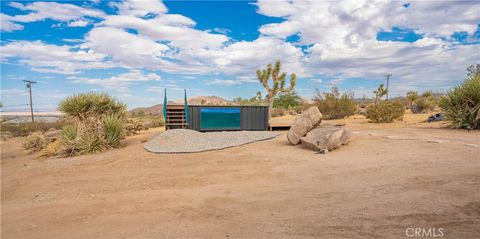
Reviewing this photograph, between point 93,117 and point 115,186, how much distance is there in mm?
5700

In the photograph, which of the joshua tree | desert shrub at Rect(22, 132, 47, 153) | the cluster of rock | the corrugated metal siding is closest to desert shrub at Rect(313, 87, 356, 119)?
the joshua tree

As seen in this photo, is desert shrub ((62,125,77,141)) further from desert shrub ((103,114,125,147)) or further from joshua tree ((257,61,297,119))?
joshua tree ((257,61,297,119))

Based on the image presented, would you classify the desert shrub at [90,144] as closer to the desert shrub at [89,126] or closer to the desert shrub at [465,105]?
the desert shrub at [89,126]

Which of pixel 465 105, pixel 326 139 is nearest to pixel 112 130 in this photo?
pixel 326 139

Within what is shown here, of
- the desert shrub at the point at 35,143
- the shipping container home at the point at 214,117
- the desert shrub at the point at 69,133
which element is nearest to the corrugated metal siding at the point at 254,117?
the shipping container home at the point at 214,117

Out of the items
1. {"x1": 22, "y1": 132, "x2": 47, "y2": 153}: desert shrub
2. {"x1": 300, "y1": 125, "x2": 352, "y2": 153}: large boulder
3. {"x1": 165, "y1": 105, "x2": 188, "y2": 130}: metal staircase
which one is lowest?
{"x1": 22, "y1": 132, "x2": 47, "y2": 153}: desert shrub

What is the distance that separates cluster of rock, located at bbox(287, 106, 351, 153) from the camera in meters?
7.55

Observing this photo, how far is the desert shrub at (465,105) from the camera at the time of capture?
29.5ft

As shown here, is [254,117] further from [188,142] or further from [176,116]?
[188,142]

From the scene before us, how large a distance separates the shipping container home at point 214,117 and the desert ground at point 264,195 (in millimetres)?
5370

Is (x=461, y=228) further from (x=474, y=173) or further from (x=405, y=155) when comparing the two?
(x=405, y=155)

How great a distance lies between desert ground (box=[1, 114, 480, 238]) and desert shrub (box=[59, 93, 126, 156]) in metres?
1.77

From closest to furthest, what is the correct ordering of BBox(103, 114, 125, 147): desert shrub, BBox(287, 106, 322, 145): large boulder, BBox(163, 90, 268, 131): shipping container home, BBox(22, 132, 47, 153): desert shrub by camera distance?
BBox(287, 106, 322, 145): large boulder, BBox(103, 114, 125, 147): desert shrub, BBox(22, 132, 47, 153): desert shrub, BBox(163, 90, 268, 131): shipping container home

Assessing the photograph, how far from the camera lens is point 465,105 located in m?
9.38
